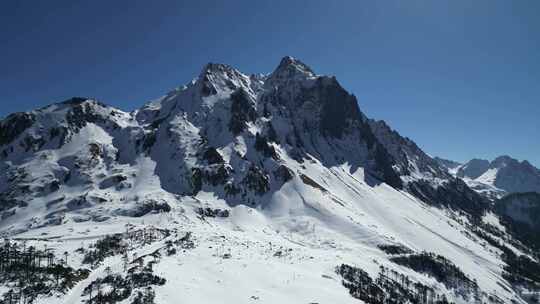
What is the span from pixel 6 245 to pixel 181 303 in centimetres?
12336

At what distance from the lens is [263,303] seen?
13200 cm

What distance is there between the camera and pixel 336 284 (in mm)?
175875

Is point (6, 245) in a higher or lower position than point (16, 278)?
higher

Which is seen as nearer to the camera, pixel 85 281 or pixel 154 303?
pixel 154 303

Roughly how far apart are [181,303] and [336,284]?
77156 mm

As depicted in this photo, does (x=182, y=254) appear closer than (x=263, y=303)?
No

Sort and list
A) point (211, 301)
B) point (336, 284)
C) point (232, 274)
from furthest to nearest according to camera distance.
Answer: point (336, 284) → point (232, 274) → point (211, 301)

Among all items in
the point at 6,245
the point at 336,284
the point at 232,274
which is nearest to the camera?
the point at 232,274

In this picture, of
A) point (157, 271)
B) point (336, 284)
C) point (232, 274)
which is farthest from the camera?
point (336, 284)

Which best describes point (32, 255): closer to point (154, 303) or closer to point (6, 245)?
point (6, 245)

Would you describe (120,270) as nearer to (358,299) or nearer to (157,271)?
(157,271)

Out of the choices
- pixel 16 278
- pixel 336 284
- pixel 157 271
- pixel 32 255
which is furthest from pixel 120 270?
pixel 336 284

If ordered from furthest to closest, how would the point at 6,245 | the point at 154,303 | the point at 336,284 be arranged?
the point at 6,245 → the point at 336,284 → the point at 154,303

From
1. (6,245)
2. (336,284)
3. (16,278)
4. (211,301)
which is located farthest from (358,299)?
(6,245)
